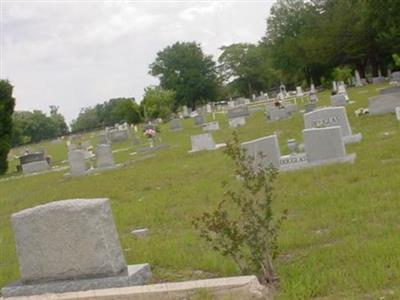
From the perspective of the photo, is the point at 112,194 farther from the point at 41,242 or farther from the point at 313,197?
the point at 41,242

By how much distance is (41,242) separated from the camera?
19.6 feet

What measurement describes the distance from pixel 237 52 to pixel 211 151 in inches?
3411

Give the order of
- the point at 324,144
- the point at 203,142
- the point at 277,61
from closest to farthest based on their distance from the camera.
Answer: the point at 324,144 → the point at 203,142 → the point at 277,61

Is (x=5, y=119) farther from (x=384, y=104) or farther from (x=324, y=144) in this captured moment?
(x=324, y=144)

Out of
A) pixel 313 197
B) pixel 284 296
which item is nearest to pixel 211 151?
pixel 313 197

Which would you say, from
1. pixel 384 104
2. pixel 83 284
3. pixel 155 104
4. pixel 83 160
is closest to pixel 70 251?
pixel 83 284

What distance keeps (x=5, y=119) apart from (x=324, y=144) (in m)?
23.7

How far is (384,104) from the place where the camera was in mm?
20031

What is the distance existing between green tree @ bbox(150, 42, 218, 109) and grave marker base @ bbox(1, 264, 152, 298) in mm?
86752

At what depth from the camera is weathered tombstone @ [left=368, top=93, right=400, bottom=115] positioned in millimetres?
19812

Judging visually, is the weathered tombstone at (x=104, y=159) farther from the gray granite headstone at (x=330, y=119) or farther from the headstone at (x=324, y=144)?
the headstone at (x=324, y=144)

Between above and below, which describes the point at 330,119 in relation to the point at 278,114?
above

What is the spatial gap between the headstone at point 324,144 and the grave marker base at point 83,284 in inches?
255

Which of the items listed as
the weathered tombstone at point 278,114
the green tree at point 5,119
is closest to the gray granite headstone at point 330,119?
the weathered tombstone at point 278,114
